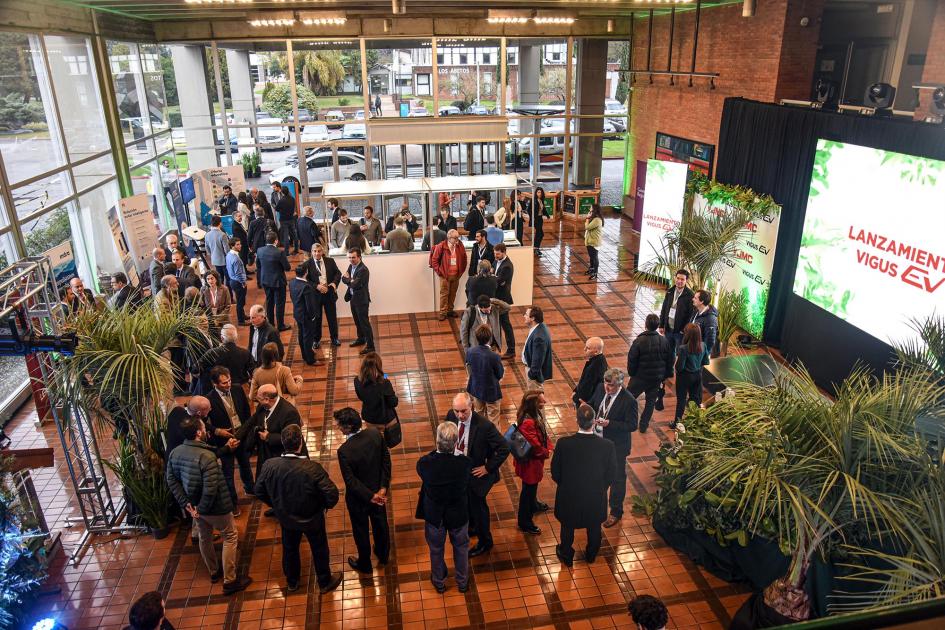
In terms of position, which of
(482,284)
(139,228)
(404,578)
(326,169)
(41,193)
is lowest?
(404,578)

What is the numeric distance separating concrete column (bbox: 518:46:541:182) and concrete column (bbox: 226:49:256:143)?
21.1 feet

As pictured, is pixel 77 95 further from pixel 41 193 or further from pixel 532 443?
pixel 532 443

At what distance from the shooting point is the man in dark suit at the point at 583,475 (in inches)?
176

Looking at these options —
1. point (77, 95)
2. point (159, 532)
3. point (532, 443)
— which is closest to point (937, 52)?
point (532, 443)

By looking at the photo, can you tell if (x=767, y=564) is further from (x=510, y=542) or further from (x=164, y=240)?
(x=164, y=240)

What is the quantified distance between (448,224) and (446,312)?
156 cm

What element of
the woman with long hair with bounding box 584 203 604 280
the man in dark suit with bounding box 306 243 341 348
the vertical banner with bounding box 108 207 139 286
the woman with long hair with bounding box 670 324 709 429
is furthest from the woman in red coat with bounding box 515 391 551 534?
the vertical banner with bounding box 108 207 139 286

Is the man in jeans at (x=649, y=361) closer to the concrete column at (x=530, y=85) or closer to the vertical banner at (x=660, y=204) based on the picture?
the vertical banner at (x=660, y=204)

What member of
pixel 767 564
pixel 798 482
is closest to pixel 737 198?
pixel 767 564

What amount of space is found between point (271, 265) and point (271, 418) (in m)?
4.25

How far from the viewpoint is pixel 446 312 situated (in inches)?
402

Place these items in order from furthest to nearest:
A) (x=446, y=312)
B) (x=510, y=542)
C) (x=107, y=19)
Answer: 1. (x=107, y=19)
2. (x=446, y=312)
3. (x=510, y=542)

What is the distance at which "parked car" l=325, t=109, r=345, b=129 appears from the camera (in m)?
14.4

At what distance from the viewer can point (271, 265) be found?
29.0 ft
